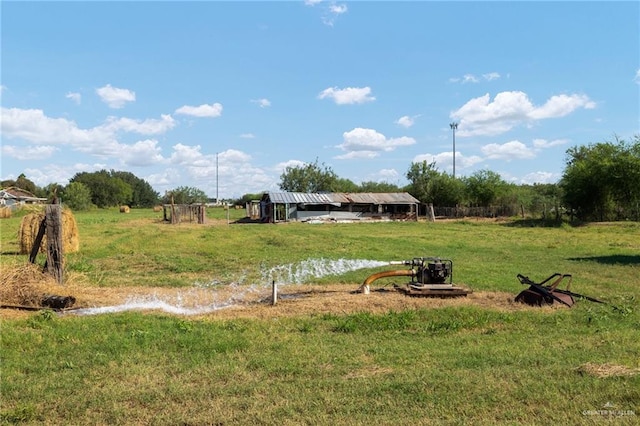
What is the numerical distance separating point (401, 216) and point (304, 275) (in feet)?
147

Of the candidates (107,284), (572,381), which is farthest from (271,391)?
(107,284)

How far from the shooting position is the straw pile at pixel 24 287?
959 cm

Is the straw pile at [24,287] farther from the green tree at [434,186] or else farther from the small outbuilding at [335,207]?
the green tree at [434,186]

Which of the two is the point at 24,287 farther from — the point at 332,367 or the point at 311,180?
the point at 311,180

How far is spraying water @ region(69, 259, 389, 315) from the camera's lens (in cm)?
979

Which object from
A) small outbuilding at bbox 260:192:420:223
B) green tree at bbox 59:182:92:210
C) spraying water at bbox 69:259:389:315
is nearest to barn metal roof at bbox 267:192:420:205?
small outbuilding at bbox 260:192:420:223

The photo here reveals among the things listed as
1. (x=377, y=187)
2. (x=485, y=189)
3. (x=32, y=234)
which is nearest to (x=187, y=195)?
(x=377, y=187)

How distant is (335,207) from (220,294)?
44.8 m

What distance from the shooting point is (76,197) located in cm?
8250

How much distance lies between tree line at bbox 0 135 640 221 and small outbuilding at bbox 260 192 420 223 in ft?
32.6

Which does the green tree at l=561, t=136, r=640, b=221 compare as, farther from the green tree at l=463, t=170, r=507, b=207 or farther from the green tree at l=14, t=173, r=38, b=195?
the green tree at l=14, t=173, r=38, b=195

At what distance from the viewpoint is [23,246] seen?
812 inches

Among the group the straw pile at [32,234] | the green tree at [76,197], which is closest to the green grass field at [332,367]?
the straw pile at [32,234]

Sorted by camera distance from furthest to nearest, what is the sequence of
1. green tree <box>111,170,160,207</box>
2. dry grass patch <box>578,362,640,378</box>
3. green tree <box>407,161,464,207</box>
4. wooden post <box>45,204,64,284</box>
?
green tree <box>111,170,160,207</box>, green tree <box>407,161,464,207</box>, wooden post <box>45,204,64,284</box>, dry grass patch <box>578,362,640,378</box>
